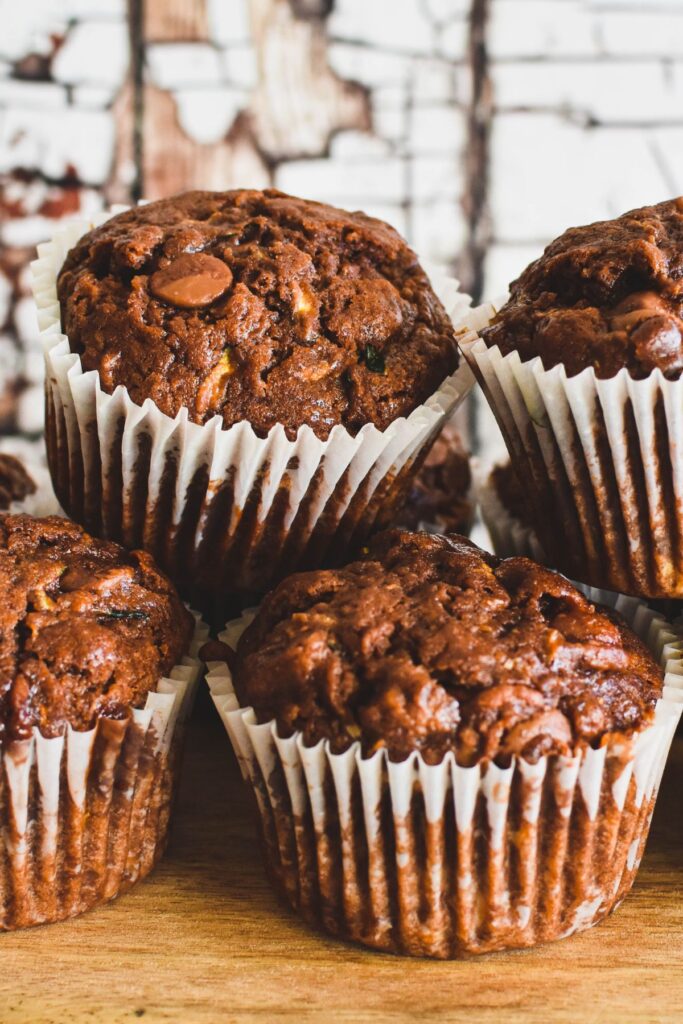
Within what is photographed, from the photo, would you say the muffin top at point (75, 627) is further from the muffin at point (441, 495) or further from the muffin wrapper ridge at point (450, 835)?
the muffin at point (441, 495)

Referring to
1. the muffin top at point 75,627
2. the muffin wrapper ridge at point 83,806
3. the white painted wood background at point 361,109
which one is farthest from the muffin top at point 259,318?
the white painted wood background at point 361,109

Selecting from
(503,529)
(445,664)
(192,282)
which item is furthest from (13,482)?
(445,664)

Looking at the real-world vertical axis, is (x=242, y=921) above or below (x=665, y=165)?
below

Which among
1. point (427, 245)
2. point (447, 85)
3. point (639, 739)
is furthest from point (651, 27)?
point (639, 739)

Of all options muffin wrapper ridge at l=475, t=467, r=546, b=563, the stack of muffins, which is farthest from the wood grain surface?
muffin wrapper ridge at l=475, t=467, r=546, b=563

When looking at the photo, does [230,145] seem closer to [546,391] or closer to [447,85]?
[447,85]

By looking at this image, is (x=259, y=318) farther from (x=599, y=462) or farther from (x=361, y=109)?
(x=361, y=109)
